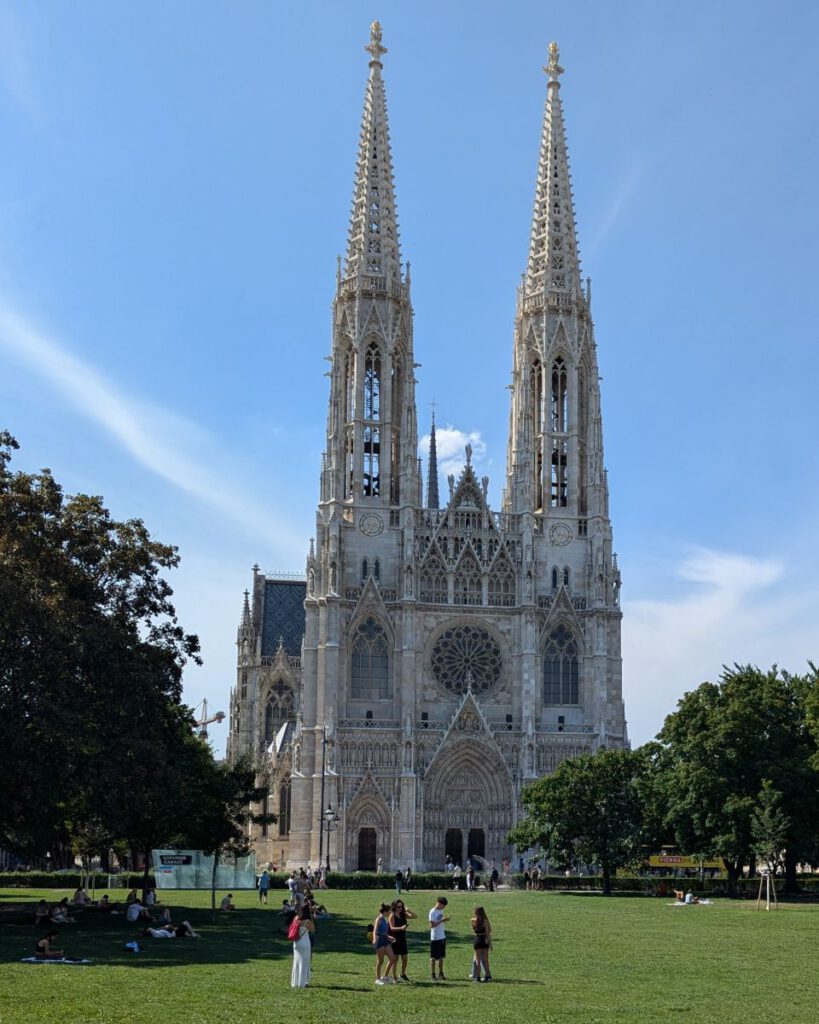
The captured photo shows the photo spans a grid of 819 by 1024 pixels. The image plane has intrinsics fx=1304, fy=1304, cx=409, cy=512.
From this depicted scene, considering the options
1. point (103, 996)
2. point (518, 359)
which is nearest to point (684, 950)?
point (103, 996)

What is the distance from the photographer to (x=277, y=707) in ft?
328

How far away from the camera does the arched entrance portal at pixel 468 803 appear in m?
75.9

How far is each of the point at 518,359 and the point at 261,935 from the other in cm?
5930

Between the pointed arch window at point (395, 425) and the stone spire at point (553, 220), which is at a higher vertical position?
the stone spire at point (553, 220)

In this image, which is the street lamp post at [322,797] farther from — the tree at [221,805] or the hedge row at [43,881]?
the tree at [221,805]

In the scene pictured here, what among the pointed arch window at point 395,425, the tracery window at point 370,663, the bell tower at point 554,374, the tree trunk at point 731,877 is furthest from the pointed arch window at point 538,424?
the tree trunk at point 731,877

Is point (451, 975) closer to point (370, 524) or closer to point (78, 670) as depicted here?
point (78, 670)

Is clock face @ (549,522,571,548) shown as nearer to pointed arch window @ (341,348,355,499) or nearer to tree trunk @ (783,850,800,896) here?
pointed arch window @ (341,348,355,499)

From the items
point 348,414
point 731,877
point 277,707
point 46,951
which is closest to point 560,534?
point 348,414

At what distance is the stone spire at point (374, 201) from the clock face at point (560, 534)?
19503 millimetres

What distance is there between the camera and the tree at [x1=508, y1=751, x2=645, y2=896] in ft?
186

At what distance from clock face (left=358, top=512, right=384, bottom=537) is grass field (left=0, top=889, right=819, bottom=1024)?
42.8m

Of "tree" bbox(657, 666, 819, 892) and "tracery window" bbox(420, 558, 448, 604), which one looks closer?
"tree" bbox(657, 666, 819, 892)

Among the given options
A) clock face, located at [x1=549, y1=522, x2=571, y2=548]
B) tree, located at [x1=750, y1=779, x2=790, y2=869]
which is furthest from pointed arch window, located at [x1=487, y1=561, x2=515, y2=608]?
tree, located at [x1=750, y1=779, x2=790, y2=869]
